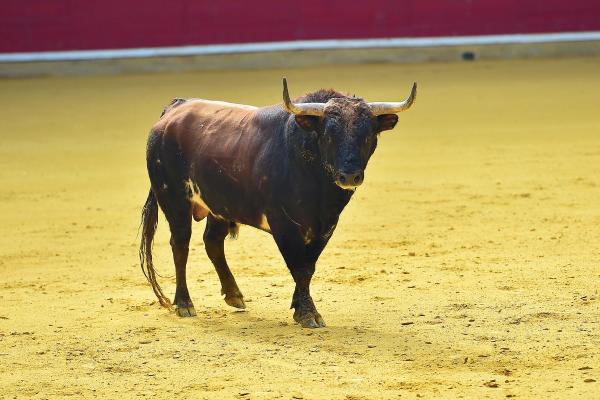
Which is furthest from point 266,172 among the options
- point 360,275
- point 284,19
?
point 284,19

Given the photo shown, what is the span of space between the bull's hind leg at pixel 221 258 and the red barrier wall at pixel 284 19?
7.94 m

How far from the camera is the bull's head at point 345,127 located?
472 cm

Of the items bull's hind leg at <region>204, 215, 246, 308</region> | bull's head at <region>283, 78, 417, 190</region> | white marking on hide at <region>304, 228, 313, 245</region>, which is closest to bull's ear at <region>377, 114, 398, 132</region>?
bull's head at <region>283, 78, 417, 190</region>

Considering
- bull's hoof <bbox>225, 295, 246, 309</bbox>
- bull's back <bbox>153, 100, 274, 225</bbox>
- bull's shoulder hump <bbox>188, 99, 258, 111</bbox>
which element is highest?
bull's shoulder hump <bbox>188, 99, 258, 111</bbox>

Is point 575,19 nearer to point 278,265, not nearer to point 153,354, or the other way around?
point 278,265

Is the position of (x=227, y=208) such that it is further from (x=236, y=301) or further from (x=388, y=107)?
(x=388, y=107)

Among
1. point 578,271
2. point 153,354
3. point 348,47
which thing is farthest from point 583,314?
point 348,47

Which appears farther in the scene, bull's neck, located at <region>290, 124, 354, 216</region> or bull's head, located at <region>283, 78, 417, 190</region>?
bull's neck, located at <region>290, 124, 354, 216</region>

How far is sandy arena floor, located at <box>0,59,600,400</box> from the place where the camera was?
436 cm

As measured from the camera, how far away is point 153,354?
184 inches

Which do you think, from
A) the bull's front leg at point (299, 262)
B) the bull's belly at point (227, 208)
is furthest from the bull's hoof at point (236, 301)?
the bull's front leg at point (299, 262)

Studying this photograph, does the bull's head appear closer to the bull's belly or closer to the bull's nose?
the bull's nose

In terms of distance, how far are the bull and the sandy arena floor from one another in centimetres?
26

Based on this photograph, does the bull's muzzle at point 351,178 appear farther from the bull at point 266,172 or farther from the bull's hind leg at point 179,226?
the bull's hind leg at point 179,226
